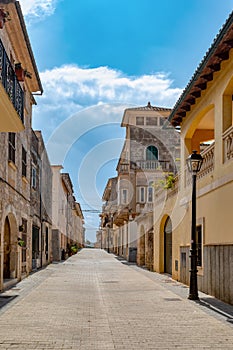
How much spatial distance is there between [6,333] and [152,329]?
2.41 meters

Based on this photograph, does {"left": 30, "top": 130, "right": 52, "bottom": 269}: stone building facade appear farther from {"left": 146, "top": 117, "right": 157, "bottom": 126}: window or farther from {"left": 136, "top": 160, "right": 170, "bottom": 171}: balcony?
{"left": 146, "top": 117, "right": 157, "bottom": 126}: window

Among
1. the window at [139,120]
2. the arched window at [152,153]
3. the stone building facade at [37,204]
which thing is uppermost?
the window at [139,120]

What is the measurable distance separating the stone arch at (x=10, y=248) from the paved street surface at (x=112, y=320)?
1.92 m

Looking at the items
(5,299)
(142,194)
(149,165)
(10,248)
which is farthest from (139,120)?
(5,299)

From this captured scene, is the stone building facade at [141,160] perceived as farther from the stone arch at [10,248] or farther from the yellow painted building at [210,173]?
the stone arch at [10,248]

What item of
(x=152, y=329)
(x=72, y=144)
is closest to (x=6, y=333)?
(x=152, y=329)

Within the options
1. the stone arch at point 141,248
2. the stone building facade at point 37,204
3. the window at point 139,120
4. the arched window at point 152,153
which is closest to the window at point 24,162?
the stone building facade at point 37,204

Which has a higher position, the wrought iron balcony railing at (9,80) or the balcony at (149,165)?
the balcony at (149,165)

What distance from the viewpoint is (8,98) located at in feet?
31.4

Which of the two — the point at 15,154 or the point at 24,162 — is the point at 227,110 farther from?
the point at 24,162

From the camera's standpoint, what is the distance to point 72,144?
2336 centimetres

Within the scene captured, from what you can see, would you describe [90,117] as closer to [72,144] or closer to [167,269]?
[72,144]

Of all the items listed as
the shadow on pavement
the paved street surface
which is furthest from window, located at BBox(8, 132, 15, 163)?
the shadow on pavement

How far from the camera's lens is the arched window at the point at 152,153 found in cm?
3925
